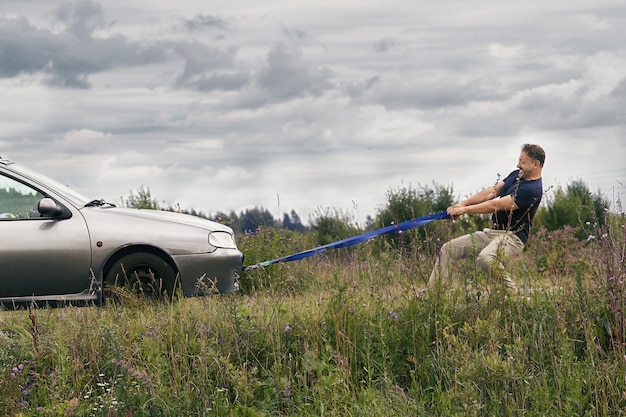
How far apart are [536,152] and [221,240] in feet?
12.0

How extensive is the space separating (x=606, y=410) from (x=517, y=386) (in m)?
0.65

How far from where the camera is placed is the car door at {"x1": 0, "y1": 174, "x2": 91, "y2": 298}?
9.13m

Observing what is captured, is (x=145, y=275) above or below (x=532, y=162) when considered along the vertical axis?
below

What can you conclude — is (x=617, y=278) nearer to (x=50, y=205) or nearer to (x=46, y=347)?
(x=46, y=347)

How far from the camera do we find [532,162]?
9.50 m

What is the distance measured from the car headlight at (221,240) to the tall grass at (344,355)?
1.36 meters

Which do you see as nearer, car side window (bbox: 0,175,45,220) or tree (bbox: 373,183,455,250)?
car side window (bbox: 0,175,45,220)

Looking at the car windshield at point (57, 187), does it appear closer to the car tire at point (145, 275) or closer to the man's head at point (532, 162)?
the car tire at point (145, 275)

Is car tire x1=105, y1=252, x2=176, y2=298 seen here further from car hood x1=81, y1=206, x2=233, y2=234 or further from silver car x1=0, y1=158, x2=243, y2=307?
car hood x1=81, y1=206, x2=233, y2=234

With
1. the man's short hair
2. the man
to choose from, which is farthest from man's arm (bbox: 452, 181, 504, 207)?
the man's short hair

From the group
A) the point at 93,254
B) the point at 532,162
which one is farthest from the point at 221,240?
the point at 532,162

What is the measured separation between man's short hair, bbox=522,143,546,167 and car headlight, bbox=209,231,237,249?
3459 millimetres

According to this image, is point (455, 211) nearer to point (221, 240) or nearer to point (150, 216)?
point (221, 240)

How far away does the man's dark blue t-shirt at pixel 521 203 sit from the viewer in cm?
934
